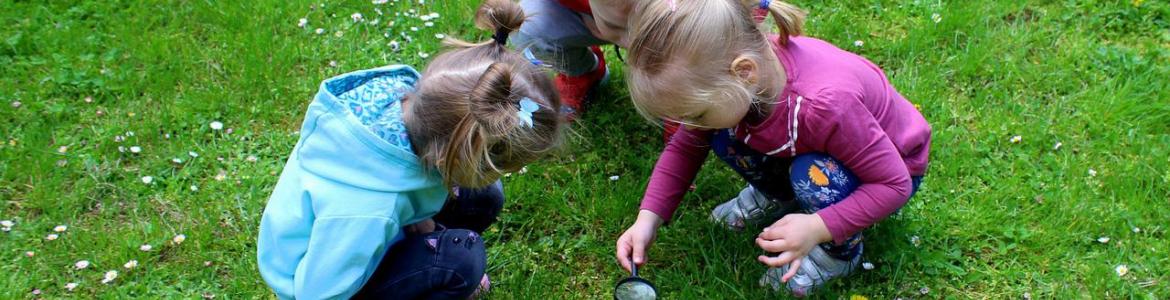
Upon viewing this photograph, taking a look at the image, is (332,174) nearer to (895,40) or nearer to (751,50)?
(751,50)

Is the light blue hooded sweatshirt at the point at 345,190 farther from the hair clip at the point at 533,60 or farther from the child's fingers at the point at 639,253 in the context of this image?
the child's fingers at the point at 639,253

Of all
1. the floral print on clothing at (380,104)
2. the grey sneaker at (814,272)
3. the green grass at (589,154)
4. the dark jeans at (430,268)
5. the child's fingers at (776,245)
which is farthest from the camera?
the green grass at (589,154)

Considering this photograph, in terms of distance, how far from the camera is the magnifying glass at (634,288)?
214cm

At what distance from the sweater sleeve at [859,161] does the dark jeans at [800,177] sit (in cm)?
3

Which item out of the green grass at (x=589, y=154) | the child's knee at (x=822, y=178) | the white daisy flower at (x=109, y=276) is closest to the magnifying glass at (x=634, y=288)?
the green grass at (x=589, y=154)

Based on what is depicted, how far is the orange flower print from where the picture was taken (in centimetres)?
201

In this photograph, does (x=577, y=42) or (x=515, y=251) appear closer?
(x=515, y=251)

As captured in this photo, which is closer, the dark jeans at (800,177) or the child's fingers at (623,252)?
the dark jeans at (800,177)

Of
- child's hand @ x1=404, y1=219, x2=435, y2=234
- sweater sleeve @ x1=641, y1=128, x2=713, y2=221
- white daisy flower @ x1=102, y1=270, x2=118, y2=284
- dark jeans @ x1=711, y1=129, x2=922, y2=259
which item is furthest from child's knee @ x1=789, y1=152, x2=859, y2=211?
white daisy flower @ x1=102, y1=270, x2=118, y2=284

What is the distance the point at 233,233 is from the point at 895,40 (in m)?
2.04

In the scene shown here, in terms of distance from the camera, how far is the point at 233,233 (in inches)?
100

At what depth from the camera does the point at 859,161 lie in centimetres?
192

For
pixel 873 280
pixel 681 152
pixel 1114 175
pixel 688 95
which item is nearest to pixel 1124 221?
pixel 1114 175

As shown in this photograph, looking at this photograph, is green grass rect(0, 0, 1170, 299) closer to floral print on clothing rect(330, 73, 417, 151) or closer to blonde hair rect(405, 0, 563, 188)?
blonde hair rect(405, 0, 563, 188)
